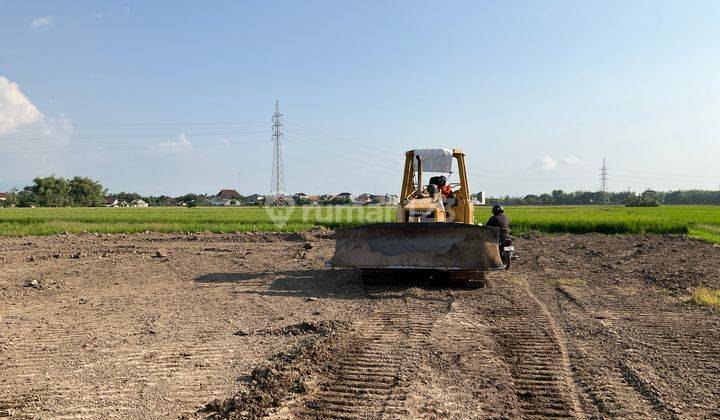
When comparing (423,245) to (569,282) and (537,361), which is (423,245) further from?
(537,361)

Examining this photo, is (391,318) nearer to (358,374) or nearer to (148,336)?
(358,374)

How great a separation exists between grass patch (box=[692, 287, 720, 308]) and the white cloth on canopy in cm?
448

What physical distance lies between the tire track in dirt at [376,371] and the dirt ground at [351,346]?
2cm

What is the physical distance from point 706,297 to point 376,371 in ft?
19.5

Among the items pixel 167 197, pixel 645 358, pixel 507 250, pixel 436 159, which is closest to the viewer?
pixel 645 358

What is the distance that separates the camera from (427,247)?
8617 millimetres

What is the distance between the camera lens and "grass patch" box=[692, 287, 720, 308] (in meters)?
7.60

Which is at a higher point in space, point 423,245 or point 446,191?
point 446,191

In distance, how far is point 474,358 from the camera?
4980 mm

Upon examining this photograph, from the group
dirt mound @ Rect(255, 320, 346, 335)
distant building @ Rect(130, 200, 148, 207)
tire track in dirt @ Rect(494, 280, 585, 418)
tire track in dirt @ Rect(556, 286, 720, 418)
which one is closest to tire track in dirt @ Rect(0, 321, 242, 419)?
dirt mound @ Rect(255, 320, 346, 335)

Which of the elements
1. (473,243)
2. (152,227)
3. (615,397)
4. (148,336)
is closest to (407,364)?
(615,397)

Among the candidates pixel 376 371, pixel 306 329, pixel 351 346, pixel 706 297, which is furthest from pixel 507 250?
pixel 376 371

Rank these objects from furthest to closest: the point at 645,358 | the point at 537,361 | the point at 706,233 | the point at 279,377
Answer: the point at 706,233 < the point at 645,358 < the point at 537,361 < the point at 279,377

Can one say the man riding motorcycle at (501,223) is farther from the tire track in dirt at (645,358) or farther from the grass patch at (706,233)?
the grass patch at (706,233)
